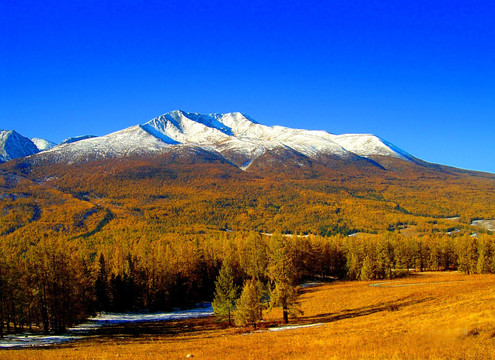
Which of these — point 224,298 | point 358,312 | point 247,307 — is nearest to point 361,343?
point 247,307

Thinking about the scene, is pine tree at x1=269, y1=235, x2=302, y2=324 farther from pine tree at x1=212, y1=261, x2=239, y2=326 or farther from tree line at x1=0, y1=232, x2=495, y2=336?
pine tree at x1=212, y1=261, x2=239, y2=326

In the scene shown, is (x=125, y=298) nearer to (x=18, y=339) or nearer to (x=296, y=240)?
(x=18, y=339)

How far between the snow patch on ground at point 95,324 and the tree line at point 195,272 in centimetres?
206

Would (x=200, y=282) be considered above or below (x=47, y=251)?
below

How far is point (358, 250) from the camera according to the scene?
100125 millimetres

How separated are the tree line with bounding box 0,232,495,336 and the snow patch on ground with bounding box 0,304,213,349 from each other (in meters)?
2.06

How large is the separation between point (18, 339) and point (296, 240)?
8023 cm

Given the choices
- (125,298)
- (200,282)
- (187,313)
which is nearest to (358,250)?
(200,282)

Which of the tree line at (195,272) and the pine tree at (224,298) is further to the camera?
the pine tree at (224,298)

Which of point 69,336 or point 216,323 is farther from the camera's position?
point 216,323

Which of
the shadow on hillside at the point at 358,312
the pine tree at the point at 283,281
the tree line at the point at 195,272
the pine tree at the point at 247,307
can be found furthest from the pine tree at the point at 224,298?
the shadow on hillside at the point at 358,312

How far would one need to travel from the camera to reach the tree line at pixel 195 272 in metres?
47.5

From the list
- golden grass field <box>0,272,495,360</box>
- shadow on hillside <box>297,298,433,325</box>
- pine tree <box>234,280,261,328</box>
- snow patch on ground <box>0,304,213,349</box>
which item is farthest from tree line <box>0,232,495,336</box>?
golden grass field <box>0,272,495,360</box>

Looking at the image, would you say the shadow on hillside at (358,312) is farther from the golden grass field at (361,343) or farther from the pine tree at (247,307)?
the pine tree at (247,307)
